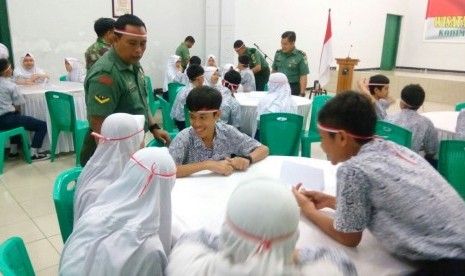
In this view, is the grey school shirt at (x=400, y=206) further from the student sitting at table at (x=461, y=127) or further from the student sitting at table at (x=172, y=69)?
the student sitting at table at (x=172, y=69)

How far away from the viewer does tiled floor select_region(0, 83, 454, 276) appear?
249cm

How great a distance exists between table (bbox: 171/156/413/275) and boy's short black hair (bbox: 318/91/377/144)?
375mm

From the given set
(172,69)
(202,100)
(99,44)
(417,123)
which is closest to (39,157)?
(99,44)

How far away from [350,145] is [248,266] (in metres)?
0.66

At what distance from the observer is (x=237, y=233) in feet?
2.68

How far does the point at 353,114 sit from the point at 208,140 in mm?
1064

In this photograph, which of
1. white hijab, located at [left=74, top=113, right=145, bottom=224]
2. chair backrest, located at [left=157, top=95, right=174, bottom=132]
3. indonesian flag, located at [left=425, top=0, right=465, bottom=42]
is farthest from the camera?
indonesian flag, located at [left=425, top=0, right=465, bottom=42]

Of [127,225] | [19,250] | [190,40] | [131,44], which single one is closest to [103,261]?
[127,225]

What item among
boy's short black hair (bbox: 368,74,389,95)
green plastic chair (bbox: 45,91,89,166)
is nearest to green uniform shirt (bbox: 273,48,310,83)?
boy's short black hair (bbox: 368,74,389,95)

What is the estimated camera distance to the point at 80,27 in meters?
6.78

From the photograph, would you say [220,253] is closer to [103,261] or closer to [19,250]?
[103,261]

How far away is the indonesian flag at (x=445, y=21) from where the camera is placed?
10.7 metres

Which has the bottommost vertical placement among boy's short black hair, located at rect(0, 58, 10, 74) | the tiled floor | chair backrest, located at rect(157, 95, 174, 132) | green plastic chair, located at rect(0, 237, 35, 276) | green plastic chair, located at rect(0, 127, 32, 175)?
the tiled floor

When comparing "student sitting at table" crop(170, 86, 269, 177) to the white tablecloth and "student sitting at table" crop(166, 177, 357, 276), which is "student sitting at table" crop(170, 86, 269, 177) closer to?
"student sitting at table" crop(166, 177, 357, 276)
